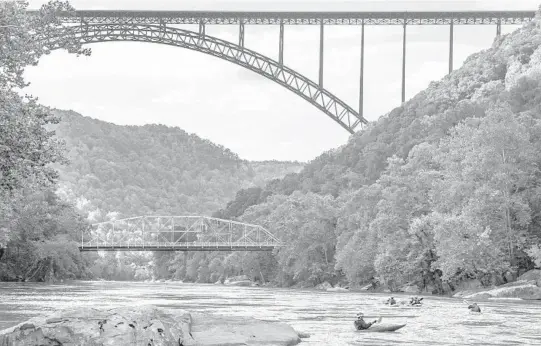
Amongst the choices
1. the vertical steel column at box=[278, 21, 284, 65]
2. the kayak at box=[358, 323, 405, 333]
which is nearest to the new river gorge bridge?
the vertical steel column at box=[278, 21, 284, 65]

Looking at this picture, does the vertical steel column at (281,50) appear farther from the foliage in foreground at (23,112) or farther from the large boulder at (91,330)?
the large boulder at (91,330)

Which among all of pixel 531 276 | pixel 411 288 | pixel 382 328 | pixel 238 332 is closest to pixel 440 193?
pixel 411 288

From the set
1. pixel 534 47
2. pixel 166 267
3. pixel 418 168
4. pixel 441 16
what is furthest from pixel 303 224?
pixel 166 267

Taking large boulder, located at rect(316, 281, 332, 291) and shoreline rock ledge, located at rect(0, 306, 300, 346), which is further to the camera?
large boulder, located at rect(316, 281, 332, 291)

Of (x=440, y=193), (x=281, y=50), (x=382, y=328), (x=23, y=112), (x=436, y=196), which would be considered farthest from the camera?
(x=281, y=50)

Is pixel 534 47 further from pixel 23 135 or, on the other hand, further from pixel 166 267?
pixel 23 135

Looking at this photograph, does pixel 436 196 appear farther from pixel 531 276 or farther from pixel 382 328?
pixel 382 328

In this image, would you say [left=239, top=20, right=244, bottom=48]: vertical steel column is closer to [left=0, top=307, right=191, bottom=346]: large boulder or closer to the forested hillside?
the forested hillside
